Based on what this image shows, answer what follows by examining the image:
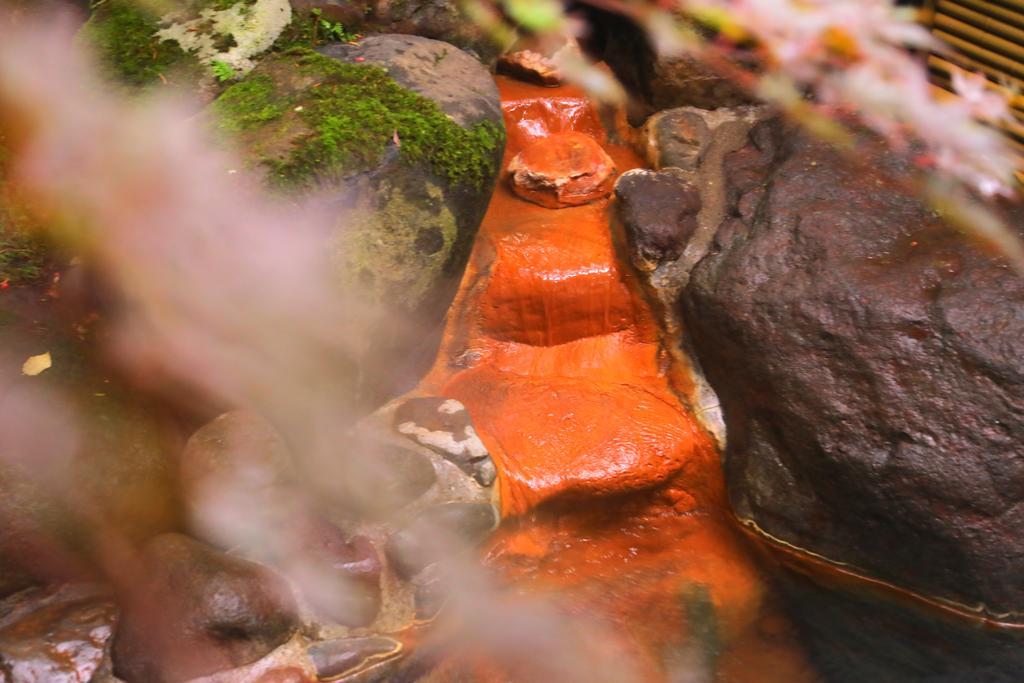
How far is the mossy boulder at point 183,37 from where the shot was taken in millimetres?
3600

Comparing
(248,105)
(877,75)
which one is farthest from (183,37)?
(877,75)

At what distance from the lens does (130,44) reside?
11.9 ft

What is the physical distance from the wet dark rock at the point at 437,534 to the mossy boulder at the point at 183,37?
2154mm

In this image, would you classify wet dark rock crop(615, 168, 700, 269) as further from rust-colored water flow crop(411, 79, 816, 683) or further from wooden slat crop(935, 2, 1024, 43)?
wooden slat crop(935, 2, 1024, 43)


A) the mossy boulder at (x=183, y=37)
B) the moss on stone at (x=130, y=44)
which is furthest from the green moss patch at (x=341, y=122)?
the moss on stone at (x=130, y=44)

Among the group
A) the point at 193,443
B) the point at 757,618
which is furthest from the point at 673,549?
the point at 193,443

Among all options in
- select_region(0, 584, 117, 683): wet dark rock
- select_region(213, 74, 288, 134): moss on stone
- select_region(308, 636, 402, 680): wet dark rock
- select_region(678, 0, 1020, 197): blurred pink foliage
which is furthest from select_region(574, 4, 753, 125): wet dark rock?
select_region(678, 0, 1020, 197): blurred pink foliage

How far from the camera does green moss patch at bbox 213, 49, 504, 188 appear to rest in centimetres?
342

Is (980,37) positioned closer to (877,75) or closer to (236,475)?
(877,75)

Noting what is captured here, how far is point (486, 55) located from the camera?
4816 mm

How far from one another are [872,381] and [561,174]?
207 centimetres

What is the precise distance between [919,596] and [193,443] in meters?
3.21

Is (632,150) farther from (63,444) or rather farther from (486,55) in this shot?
(63,444)

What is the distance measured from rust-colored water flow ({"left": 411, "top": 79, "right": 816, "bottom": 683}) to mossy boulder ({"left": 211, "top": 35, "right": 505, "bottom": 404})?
1.57 ft
